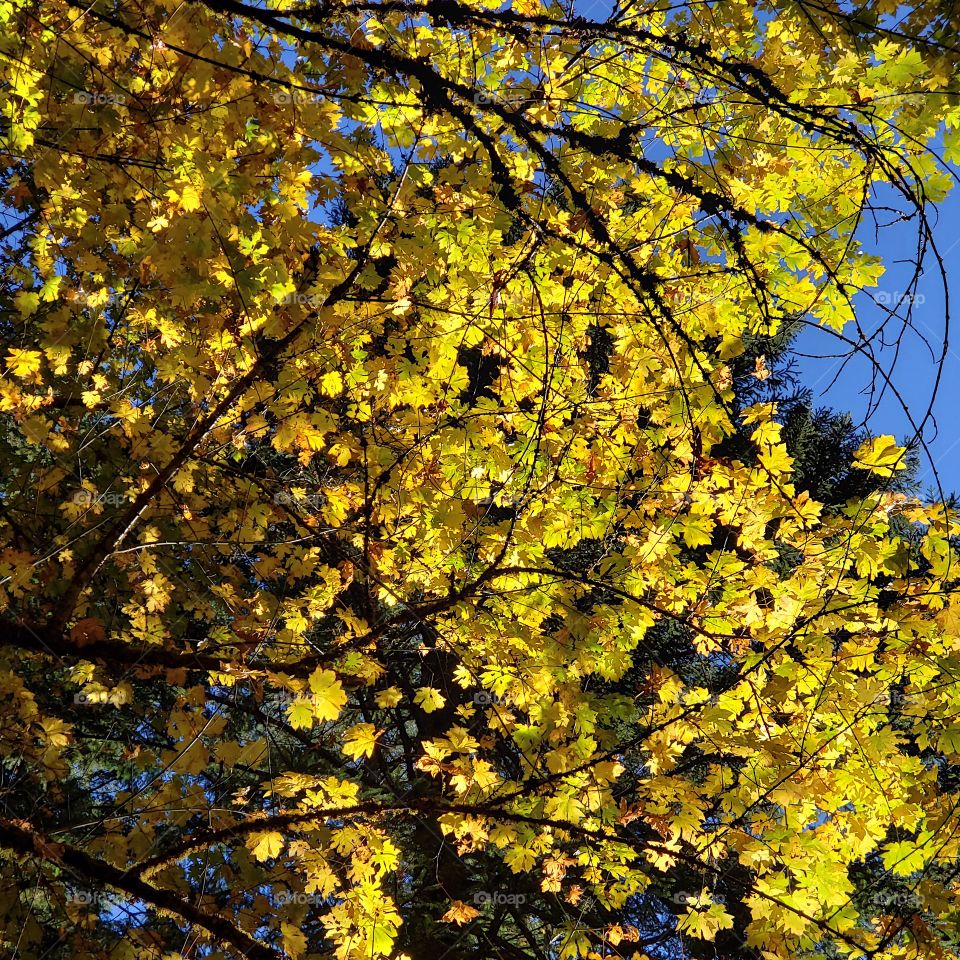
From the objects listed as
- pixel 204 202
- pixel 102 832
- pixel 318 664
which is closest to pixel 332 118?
pixel 204 202

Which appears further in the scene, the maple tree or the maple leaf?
the maple leaf

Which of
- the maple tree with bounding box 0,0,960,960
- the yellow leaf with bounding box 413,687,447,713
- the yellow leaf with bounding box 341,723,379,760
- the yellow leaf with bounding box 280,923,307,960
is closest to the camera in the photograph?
the maple tree with bounding box 0,0,960,960

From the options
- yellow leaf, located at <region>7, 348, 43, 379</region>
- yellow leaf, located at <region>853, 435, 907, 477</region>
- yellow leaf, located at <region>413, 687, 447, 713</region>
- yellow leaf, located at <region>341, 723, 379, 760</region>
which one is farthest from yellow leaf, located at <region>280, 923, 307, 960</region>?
yellow leaf, located at <region>853, 435, 907, 477</region>

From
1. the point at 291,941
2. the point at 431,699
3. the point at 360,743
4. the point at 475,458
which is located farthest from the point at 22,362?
the point at 291,941

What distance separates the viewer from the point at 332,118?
9.35ft

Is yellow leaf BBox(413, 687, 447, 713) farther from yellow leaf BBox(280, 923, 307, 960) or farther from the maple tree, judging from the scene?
yellow leaf BBox(280, 923, 307, 960)

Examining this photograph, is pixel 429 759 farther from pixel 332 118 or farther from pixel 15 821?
pixel 332 118

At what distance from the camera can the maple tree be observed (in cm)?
279

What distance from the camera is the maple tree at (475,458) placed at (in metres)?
2.79

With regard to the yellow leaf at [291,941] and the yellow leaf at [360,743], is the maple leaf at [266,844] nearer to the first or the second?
the yellow leaf at [291,941]

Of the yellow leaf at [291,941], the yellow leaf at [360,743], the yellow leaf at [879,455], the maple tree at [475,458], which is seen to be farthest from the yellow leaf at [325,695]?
the yellow leaf at [879,455]

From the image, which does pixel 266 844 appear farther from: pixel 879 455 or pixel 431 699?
pixel 879 455

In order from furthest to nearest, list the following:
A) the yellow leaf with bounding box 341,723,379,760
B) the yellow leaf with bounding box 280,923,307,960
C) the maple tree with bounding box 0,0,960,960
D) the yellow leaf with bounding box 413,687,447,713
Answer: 1. the yellow leaf with bounding box 413,687,447,713
2. the yellow leaf with bounding box 341,723,379,760
3. the yellow leaf with bounding box 280,923,307,960
4. the maple tree with bounding box 0,0,960,960

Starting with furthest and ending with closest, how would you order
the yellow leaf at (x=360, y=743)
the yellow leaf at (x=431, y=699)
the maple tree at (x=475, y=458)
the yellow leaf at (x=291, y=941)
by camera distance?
the yellow leaf at (x=431, y=699), the yellow leaf at (x=360, y=743), the yellow leaf at (x=291, y=941), the maple tree at (x=475, y=458)
